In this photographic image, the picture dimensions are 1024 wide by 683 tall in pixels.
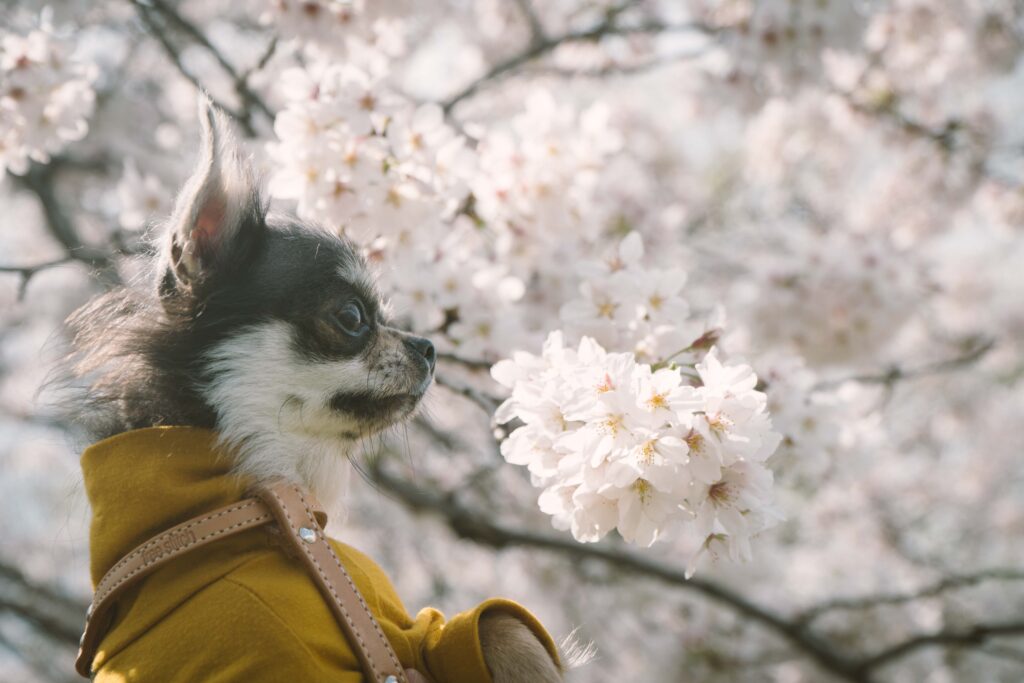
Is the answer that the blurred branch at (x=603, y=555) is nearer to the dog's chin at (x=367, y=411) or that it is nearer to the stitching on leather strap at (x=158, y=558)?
the dog's chin at (x=367, y=411)

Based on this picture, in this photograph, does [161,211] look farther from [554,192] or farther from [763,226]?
[763,226]

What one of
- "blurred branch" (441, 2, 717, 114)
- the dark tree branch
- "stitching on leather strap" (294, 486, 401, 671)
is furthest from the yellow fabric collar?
"blurred branch" (441, 2, 717, 114)

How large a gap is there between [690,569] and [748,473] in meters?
0.28

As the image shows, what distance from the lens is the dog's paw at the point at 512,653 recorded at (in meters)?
1.87

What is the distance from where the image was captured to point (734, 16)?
4719 millimetres

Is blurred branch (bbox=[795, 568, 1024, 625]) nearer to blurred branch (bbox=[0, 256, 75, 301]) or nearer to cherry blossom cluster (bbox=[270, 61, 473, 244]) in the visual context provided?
cherry blossom cluster (bbox=[270, 61, 473, 244])

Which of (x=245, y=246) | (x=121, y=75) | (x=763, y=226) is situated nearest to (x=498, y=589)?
(x=763, y=226)

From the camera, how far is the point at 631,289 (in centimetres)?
269

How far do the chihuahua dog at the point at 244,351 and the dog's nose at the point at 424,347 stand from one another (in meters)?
0.02

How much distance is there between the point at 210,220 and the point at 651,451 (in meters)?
1.27

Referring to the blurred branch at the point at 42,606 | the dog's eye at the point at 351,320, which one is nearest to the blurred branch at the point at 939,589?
the dog's eye at the point at 351,320

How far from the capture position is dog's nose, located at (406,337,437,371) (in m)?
2.40

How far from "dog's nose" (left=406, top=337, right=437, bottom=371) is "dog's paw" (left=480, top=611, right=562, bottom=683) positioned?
0.75 m

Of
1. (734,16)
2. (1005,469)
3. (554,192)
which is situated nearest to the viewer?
(554,192)
